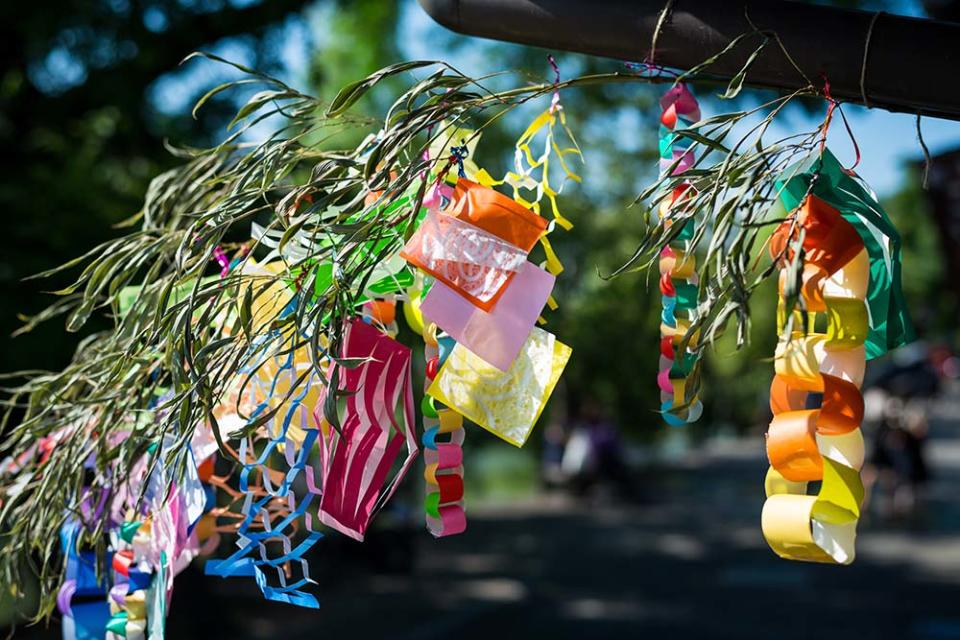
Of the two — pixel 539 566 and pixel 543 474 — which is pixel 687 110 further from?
pixel 543 474

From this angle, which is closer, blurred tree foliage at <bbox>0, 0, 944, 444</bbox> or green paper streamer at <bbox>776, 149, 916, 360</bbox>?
green paper streamer at <bbox>776, 149, 916, 360</bbox>

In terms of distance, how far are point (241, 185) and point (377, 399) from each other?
15.5 inches

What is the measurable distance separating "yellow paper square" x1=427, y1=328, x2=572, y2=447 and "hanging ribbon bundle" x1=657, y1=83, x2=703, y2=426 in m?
0.14

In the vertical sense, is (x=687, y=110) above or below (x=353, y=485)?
above

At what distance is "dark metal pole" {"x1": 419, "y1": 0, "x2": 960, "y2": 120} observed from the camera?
125 cm

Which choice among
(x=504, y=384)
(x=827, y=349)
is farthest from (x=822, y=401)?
(x=504, y=384)

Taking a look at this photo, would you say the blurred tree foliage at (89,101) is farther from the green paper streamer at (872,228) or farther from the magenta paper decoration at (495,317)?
the green paper streamer at (872,228)

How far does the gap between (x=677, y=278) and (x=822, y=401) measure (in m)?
0.26

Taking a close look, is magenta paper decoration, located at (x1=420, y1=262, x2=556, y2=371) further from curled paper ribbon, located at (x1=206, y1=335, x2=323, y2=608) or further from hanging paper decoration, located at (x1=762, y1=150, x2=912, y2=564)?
hanging paper decoration, located at (x1=762, y1=150, x2=912, y2=564)

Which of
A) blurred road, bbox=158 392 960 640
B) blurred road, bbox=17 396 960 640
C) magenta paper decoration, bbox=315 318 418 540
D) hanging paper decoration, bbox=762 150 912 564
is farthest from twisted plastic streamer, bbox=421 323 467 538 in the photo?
blurred road, bbox=158 392 960 640

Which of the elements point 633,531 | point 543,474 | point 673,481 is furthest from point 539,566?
point 673,481

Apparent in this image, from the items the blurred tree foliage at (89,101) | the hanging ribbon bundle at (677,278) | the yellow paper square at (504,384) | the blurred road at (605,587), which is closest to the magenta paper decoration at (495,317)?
the yellow paper square at (504,384)

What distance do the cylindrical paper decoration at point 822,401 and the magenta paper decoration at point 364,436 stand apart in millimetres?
490

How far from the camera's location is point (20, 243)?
4.75 metres
